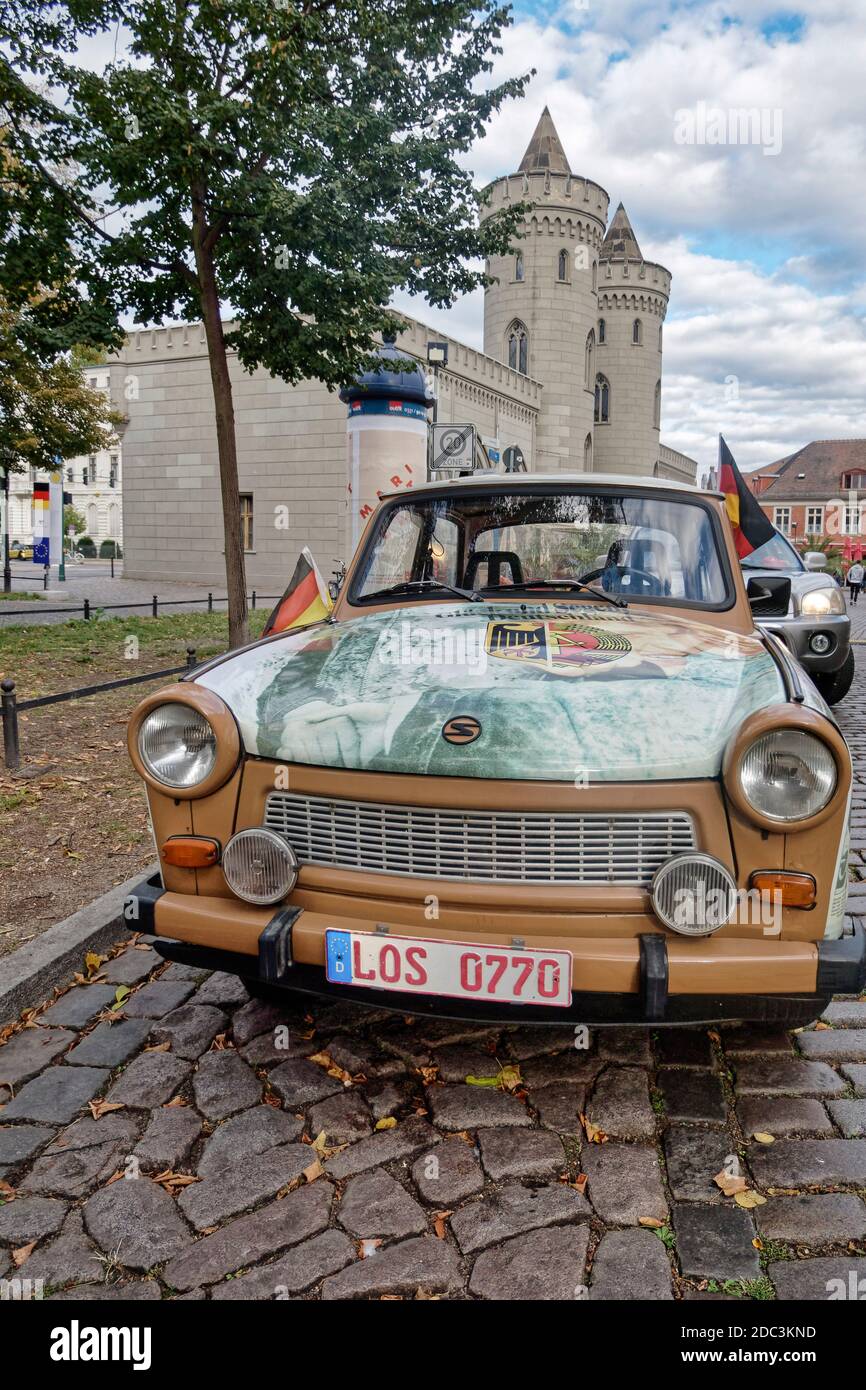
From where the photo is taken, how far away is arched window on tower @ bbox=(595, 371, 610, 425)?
167 feet

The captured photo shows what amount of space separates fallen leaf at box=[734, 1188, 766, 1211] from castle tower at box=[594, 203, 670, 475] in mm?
50472

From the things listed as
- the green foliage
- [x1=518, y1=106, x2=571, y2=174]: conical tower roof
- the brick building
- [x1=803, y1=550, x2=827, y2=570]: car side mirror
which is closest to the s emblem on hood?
[x1=803, y1=550, x2=827, y2=570]: car side mirror

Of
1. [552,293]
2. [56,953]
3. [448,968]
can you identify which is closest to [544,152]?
[552,293]

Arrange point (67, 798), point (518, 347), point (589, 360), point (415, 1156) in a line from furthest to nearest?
point (589, 360) < point (518, 347) < point (67, 798) < point (415, 1156)

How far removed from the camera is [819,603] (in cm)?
825

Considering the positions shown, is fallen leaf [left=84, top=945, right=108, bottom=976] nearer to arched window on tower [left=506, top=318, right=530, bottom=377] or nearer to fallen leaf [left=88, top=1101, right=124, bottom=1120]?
fallen leaf [left=88, top=1101, right=124, bottom=1120]

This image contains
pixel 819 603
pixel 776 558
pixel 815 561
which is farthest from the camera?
pixel 776 558

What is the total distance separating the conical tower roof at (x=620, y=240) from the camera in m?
52.8

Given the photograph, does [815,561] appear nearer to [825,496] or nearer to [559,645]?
[559,645]

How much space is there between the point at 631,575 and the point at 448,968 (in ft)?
6.41

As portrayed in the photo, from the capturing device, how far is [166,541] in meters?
31.0
